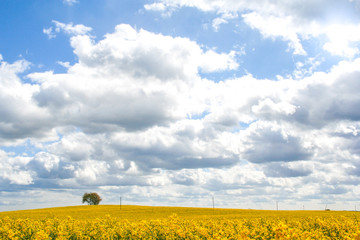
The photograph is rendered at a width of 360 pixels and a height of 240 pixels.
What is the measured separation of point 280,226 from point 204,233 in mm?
5832

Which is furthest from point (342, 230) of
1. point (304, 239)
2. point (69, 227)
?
point (69, 227)

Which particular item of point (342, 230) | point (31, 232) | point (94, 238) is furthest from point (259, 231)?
point (31, 232)

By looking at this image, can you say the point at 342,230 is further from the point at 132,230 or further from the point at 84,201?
the point at 84,201

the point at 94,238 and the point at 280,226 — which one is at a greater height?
the point at 280,226

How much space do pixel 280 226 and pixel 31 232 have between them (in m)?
13.9

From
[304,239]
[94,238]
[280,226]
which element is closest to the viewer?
[280,226]

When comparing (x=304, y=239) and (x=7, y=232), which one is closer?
(x=304, y=239)

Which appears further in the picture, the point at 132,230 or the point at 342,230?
the point at 342,230

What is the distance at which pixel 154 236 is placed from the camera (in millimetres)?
12992

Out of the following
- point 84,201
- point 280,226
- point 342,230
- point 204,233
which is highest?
point 280,226

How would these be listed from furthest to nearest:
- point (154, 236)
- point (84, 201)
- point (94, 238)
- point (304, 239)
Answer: point (84, 201) → point (94, 238) → point (154, 236) → point (304, 239)

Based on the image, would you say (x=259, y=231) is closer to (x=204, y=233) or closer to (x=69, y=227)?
(x=204, y=233)

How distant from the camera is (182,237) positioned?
11984 mm

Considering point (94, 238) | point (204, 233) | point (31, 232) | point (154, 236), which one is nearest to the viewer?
point (204, 233)
